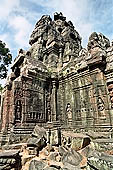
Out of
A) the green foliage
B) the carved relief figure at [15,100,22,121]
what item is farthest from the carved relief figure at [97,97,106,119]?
the green foliage

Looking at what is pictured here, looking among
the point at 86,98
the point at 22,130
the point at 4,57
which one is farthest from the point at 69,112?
the point at 4,57

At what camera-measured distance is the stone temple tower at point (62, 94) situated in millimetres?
6109

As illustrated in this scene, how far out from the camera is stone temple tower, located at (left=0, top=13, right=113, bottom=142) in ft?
20.0

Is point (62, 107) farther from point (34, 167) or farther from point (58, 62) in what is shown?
point (34, 167)

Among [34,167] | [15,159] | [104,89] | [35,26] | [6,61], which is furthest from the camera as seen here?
[6,61]

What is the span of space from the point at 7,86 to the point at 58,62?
4304 mm

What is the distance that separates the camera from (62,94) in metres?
8.38

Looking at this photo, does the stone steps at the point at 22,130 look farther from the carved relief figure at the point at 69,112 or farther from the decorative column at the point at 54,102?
the carved relief figure at the point at 69,112

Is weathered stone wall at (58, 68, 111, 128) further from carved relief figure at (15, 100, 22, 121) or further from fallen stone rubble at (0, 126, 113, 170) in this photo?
carved relief figure at (15, 100, 22, 121)

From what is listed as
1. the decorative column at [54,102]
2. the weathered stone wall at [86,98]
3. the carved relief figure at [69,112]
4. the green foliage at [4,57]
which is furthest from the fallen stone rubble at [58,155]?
the green foliage at [4,57]

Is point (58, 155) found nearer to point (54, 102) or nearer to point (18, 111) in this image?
point (18, 111)

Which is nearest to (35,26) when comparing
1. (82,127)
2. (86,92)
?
(86,92)

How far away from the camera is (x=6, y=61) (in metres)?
19.2

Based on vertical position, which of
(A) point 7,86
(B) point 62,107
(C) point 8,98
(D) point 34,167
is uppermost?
Result: (A) point 7,86
